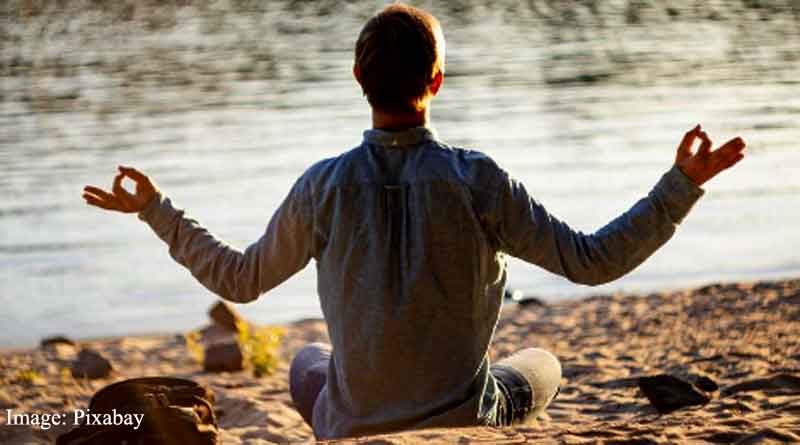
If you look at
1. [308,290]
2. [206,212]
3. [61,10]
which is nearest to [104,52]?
[61,10]

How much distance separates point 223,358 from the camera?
8.08 metres

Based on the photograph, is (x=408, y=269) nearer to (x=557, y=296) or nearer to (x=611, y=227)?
(x=611, y=227)

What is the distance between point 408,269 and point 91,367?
4.50m

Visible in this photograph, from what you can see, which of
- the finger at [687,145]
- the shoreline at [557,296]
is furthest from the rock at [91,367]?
the finger at [687,145]

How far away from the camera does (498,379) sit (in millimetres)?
4387

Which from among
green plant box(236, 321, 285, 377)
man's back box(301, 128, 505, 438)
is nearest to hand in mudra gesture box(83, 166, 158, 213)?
man's back box(301, 128, 505, 438)

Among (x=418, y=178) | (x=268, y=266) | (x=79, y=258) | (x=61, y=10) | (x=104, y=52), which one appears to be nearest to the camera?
(x=418, y=178)

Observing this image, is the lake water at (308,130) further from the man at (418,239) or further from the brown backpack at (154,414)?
the man at (418,239)

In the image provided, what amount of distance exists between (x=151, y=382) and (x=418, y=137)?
1.47 meters

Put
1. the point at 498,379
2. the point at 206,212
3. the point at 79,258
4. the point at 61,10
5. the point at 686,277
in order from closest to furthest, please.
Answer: the point at 498,379 → the point at 686,277 → the point at 79,258 → the point at 206,212 → the point at 61,10

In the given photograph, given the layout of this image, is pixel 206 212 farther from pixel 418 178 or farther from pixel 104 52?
pixel 104 52

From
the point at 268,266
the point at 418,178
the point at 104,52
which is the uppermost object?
the point at 418,178

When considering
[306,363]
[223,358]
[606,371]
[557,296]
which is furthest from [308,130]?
[306,363]

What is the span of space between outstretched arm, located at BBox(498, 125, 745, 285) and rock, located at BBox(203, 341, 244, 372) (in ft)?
14.7
